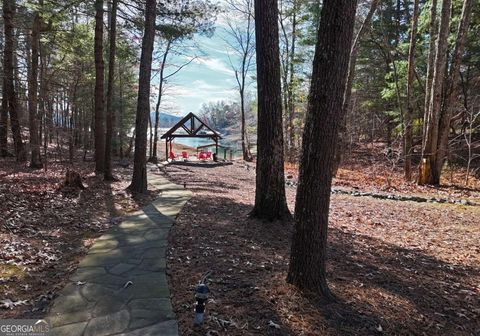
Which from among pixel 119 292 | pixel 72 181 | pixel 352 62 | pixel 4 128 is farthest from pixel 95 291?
pixel 352 62

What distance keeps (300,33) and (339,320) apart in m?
20.3

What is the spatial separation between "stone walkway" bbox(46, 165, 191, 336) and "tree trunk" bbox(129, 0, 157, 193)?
3.10 m

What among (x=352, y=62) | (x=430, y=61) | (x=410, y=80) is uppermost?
(x=352, y=62)

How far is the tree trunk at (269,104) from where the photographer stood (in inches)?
199

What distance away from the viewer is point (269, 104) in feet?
16.7

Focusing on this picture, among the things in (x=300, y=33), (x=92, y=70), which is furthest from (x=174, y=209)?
(x=300, y=33)

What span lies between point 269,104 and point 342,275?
267 centimetres

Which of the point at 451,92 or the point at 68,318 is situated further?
the point at 451,92

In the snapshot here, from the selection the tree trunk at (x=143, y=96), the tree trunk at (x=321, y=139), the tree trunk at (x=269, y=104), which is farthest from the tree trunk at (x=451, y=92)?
the tree trunk at (x=321, y=139)

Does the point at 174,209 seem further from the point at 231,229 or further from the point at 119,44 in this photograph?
the point at 119,44

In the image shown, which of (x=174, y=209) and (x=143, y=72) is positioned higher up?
(x=143, y=72)

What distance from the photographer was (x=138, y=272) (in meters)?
3.62

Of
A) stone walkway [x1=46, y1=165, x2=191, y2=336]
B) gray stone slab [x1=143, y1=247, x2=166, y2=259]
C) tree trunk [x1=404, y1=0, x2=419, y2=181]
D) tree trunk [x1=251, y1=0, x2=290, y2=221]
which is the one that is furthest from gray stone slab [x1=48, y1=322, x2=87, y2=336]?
tree trunk [x1=404, y1=0, x2=419, y2=181]

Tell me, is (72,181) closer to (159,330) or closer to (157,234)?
(157,234)
